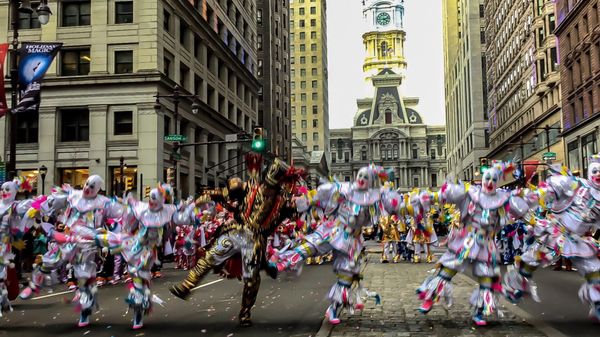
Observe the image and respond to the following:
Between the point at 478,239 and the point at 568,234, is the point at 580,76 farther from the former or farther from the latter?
the point at 478,239

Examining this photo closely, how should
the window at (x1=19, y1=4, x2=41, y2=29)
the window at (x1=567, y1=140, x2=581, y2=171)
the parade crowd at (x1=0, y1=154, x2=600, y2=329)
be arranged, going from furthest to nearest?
the window at (x1=567, y1=140, x2=581, y2=171)
the window at (x1=19, y1=4, x2=41, y2=29)
the parade crowd at (x1=0, y1=154, x2=600, y2=329)

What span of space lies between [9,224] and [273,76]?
201 feet

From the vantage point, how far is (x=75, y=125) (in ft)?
100

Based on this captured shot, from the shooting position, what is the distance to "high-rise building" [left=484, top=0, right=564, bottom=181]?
4300cm

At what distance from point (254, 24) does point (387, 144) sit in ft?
330

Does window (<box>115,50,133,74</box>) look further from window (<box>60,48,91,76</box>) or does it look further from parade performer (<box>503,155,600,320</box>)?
parade performer (<box>503,155,600,320</box>)

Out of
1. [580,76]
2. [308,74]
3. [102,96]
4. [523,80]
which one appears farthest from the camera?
[308,74]

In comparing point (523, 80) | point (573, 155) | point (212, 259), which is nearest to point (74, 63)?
point (212, 259)

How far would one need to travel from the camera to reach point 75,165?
3008 centimetres

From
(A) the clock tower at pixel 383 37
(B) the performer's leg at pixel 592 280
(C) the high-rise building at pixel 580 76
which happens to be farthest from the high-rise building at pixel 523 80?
(A) the clock tower at pixel 383 37

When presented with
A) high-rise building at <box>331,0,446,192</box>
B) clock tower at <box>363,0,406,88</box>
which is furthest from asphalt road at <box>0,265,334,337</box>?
clock tower at <box>363,0,406,88</box>

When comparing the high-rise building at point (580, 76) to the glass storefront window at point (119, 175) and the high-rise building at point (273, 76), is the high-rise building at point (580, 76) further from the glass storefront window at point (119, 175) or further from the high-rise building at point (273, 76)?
the high-rise building at point (273, 76)

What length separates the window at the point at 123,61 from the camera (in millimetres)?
30562

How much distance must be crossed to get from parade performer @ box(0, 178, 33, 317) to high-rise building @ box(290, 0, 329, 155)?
113 m
